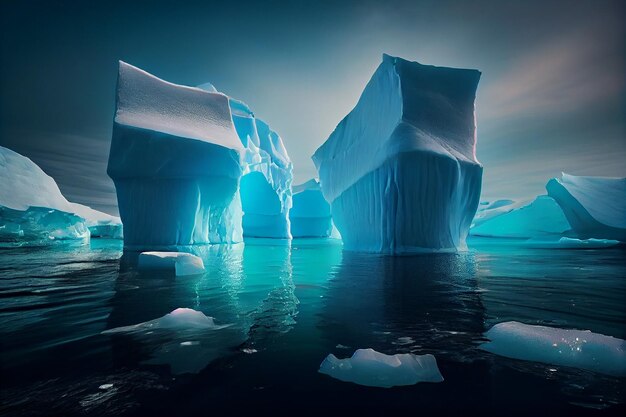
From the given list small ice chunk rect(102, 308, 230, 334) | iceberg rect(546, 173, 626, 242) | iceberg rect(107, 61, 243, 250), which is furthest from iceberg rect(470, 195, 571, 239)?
small ice chunk rect(102, 308, 230, 334)

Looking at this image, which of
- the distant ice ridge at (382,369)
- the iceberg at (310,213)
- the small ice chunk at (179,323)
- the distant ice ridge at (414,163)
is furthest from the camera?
the iceberg at (310,213)

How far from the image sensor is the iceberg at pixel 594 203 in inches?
738

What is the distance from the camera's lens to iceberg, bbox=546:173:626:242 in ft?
61.5

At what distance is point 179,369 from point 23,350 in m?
1.35

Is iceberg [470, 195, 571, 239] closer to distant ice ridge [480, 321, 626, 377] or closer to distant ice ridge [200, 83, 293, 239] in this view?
distant ice ridge [200, 83, 293, 239]

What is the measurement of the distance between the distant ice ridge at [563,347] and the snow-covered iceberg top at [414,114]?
9411 millimetres

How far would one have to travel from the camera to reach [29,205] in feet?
77.8

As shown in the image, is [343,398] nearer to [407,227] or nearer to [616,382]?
[616,382]

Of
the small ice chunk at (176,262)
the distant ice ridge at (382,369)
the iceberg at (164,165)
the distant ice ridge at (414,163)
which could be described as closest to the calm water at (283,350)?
the distant ice ridge at (382,369)

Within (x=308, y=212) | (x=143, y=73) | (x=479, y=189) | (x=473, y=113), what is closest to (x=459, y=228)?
(x=479, y=189)

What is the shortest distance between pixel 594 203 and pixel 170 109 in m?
26.3

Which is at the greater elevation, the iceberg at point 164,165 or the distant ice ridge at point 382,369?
the iceberg at point 164,165

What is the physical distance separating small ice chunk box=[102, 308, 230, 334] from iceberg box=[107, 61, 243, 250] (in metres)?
13.0

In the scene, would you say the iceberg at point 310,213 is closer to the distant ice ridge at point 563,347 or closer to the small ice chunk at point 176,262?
the small ice chunk at point 176,262
